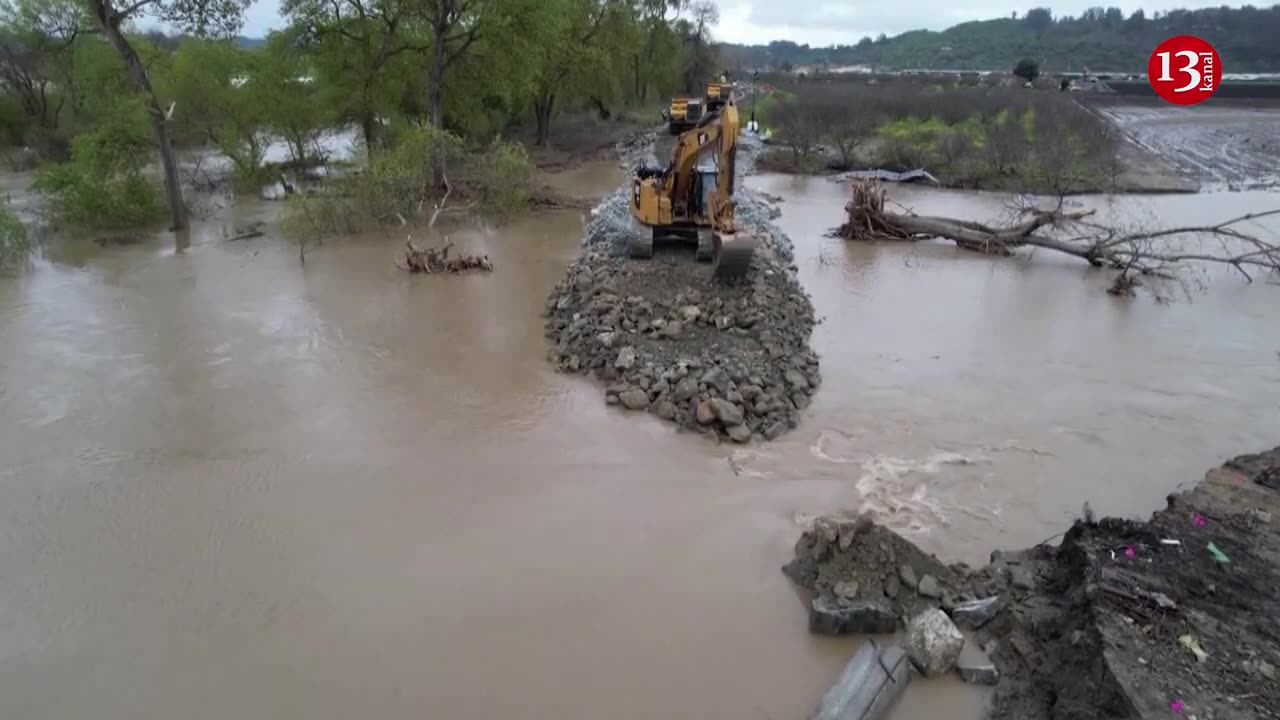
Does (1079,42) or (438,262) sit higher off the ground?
(1079,42)

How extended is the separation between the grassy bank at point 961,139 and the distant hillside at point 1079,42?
21.5 metres

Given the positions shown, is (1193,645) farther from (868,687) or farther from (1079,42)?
(1079,42)

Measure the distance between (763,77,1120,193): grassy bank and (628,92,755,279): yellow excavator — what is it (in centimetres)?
1397

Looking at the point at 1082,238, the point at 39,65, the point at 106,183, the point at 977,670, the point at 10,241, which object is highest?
the point at 39,65

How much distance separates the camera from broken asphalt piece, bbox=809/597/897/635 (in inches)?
229

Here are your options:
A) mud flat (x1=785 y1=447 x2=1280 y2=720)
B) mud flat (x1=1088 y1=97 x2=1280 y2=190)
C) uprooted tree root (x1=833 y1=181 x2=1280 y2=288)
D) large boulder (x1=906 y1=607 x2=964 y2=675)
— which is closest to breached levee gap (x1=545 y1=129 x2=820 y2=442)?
mud flat (x1=785 y1=447 x2=1280 y2=720)

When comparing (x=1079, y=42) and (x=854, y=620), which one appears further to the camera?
(x=1079, y=42)

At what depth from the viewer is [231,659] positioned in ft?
18.5

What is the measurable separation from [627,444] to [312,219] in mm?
12218

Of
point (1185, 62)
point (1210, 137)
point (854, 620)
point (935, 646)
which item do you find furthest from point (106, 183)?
point (1210, 137)

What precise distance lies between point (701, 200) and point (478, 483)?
295 inches

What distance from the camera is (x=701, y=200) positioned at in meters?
13.6

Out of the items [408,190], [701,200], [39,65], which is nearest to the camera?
[701,200]

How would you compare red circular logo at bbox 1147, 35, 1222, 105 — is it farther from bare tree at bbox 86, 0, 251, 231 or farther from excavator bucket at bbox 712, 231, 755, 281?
Answer: bare tree at bbox 86, 0, 251, 231
